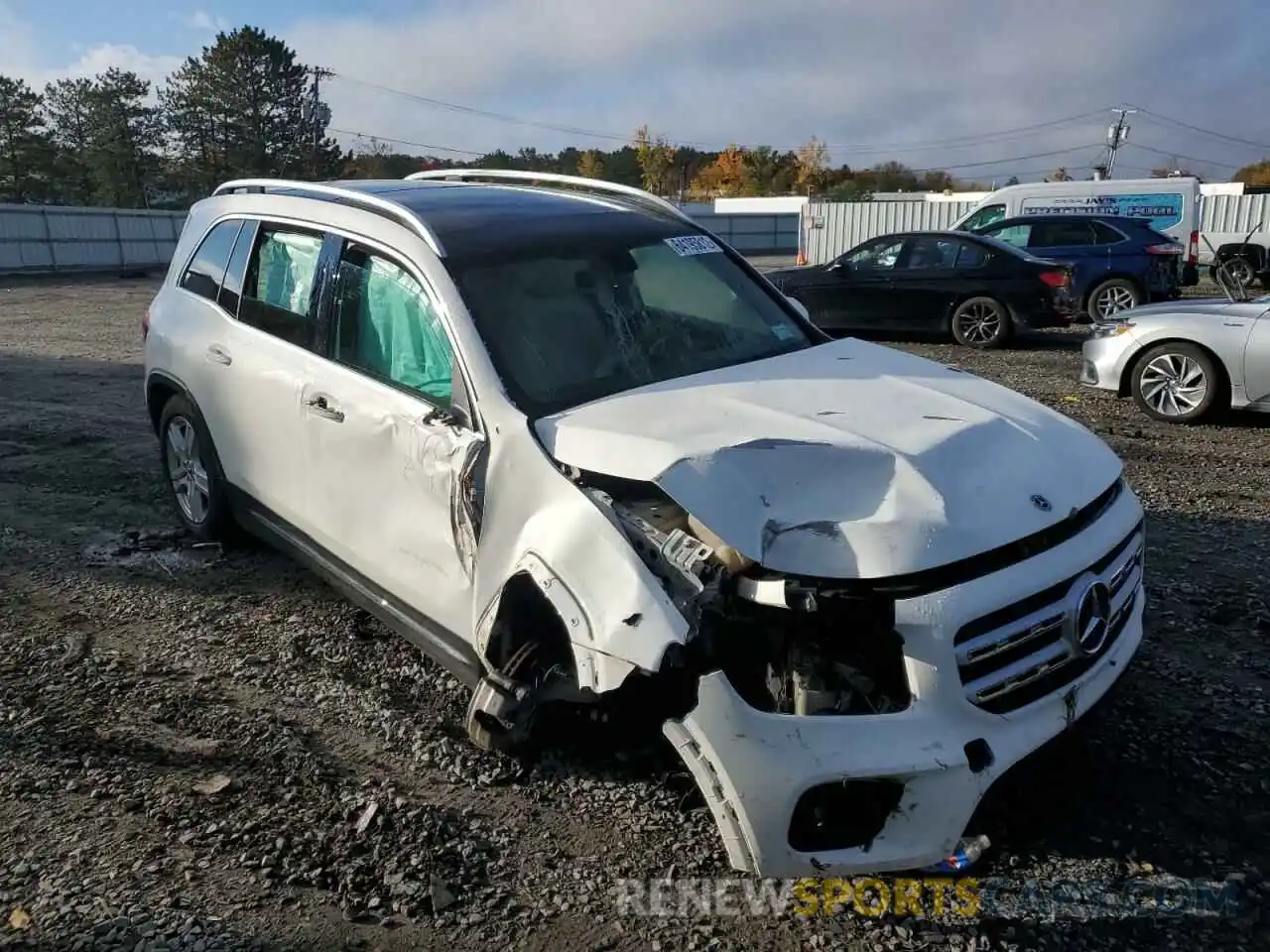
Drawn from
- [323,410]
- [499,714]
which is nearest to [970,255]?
[323,410]

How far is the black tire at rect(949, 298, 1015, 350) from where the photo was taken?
1259 cm

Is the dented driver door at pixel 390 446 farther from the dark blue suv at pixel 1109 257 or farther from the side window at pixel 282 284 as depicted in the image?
the dark blue suv at pixel 1109 257

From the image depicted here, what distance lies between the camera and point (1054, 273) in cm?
1232

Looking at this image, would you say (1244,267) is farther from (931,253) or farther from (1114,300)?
(931,253)

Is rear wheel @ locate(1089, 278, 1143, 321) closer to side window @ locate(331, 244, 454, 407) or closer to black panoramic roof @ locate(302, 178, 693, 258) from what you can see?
black panoramic roof @ locate(302, 178, 693, 258)

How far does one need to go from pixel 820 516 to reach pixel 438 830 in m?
1.48

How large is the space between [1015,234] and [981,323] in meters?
3.09

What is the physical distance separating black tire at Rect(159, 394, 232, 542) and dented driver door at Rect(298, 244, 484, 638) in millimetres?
1171

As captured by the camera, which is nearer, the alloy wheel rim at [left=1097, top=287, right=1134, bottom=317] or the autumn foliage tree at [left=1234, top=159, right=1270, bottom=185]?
the alloy wheel rim at [left=1097, top=287, right=1134, bottom=317]

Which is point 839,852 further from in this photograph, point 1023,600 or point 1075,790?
point 1075,790

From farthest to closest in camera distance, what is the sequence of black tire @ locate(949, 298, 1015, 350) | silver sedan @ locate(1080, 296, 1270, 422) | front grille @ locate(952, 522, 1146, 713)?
black tire @ locate(949, 298, 1015, 350)
silver sedan @ locate(1080, 296, 1270, 422)
front grille @ locate(952, 522, 1146, 713)

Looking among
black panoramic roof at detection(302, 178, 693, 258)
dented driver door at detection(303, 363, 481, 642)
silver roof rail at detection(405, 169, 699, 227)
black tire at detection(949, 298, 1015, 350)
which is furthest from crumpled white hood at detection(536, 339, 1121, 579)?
black tire at detection(949, 298, 1015, 350)

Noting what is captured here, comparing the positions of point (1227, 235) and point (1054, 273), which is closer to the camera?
point (1054, 273)

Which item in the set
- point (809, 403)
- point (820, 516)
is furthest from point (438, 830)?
point (809, 403)
